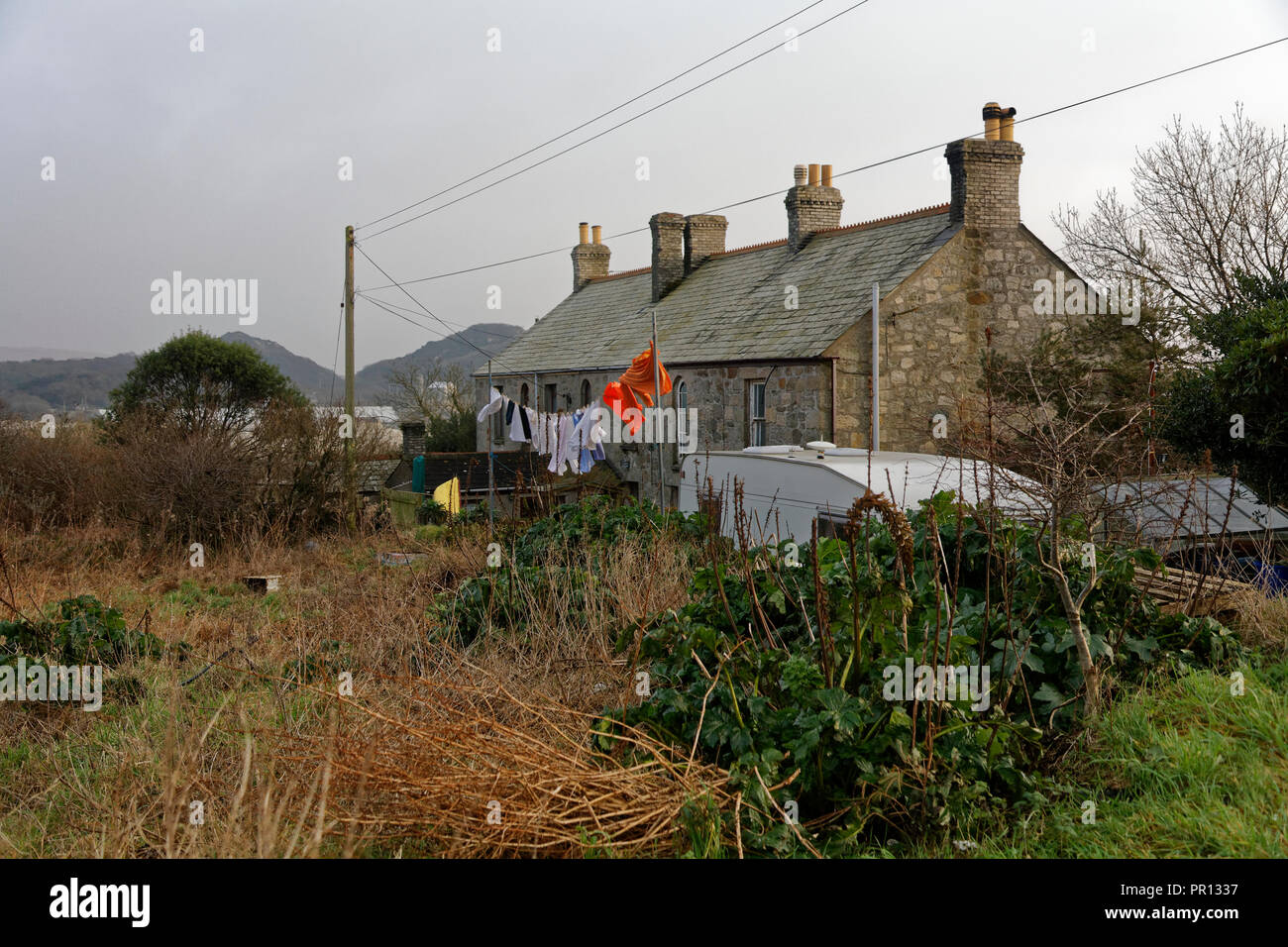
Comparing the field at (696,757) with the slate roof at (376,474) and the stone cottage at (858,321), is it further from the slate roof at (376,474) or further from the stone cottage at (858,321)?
the slate roof at (376,474)

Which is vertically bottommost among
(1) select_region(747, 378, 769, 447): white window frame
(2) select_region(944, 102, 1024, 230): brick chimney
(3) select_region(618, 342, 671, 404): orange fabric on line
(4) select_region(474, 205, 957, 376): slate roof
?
(1) select_region(747, 378, 769, 447): white window frame

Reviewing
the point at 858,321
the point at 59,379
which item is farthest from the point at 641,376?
the point at 59,379

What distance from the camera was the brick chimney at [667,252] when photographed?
29500 millimetres

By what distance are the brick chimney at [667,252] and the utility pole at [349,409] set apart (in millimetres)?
9574

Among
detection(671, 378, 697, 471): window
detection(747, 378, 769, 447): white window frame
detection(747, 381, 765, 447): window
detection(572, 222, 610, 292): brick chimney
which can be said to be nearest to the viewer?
detection(747, 378, 769, 447): white window frame

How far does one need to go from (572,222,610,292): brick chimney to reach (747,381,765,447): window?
1701cm

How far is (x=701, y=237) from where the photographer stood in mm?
29797

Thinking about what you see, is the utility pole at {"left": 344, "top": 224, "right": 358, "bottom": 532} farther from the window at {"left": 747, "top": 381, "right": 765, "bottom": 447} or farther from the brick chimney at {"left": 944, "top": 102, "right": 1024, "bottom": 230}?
the brick chimney at {"left": 944, "top": 102, "right": 1024, "bottom": 230}

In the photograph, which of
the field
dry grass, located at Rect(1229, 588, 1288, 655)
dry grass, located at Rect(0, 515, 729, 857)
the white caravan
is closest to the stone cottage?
the white caravan

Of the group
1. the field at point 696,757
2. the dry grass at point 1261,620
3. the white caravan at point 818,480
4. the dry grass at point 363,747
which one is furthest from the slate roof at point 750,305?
the field at point 696,757

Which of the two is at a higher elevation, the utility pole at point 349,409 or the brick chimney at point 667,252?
the brick chimney at point 667,252

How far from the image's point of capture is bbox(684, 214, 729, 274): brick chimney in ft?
97.4
